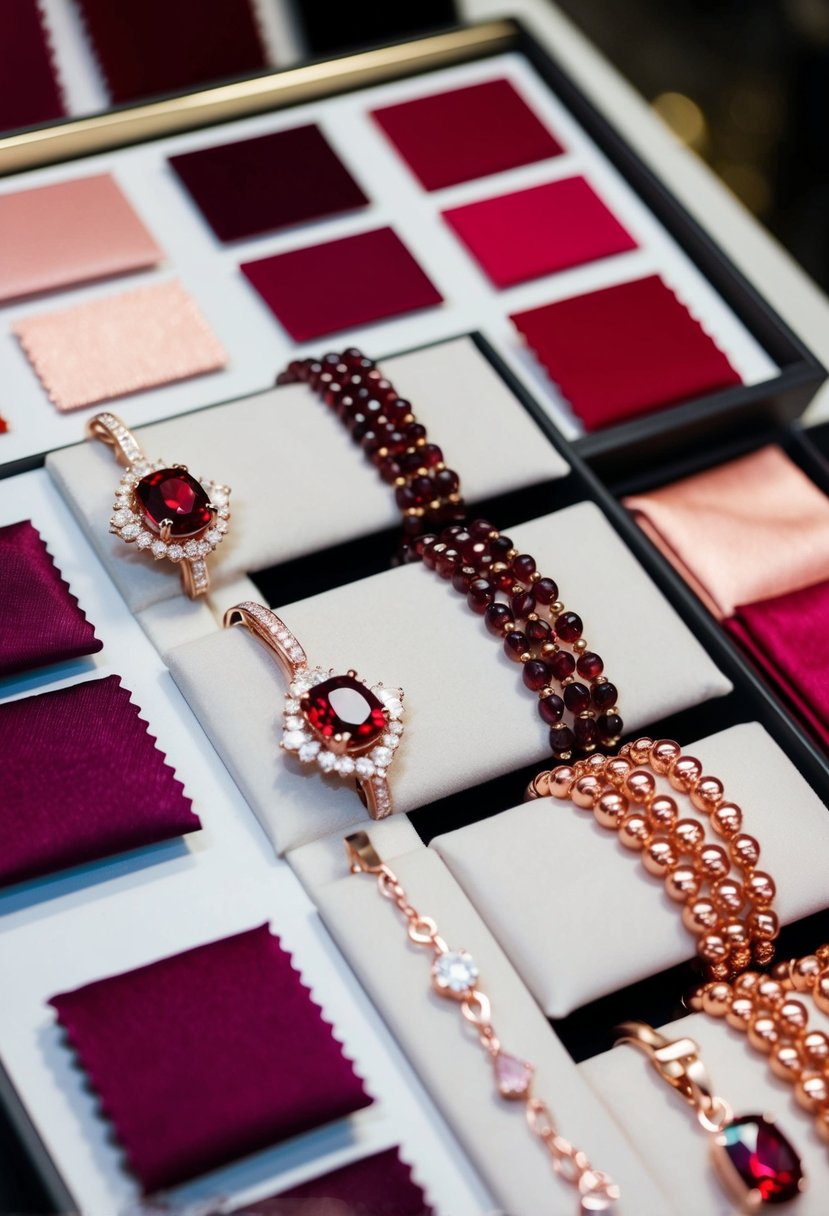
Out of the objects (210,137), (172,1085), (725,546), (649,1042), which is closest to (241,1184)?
(172,1085)

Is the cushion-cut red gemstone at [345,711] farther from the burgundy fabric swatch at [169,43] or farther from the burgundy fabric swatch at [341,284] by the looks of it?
the burgundy fabric swatch at [169,43]

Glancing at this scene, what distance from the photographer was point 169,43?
85.4 inches

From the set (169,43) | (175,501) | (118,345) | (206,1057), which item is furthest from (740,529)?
(169,43)

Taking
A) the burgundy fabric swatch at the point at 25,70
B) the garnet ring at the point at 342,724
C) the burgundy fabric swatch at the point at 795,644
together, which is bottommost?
the burgundy fabric swatch at the point at 795,644

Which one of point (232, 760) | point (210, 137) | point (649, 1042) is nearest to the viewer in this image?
point (649, 1042)

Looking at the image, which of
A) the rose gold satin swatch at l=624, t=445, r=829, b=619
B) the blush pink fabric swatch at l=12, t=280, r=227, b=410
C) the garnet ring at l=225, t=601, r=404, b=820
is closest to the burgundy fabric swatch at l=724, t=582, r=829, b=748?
the rose gold satin swatch at l=624, t=445, r=829, b=619

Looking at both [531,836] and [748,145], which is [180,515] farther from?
[748,145]

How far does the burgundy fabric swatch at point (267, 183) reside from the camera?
197 cm

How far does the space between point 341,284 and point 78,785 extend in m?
0.86

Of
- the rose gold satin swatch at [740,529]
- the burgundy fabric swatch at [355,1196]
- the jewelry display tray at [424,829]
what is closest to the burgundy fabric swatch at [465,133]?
the jewelry display tray at [424,829]

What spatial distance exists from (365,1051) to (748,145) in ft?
7.62

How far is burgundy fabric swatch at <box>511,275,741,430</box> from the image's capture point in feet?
5.94

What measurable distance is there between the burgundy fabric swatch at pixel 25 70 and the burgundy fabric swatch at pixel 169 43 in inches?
3.6

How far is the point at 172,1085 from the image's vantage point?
120cm
